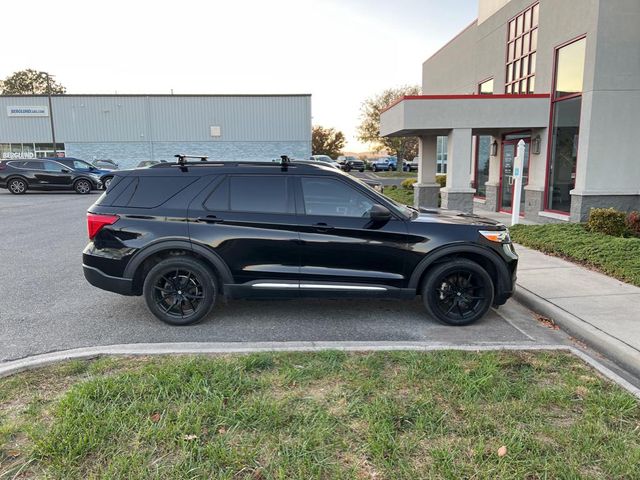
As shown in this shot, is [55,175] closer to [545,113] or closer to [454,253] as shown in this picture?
[545,113]

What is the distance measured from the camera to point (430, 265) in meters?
5.07

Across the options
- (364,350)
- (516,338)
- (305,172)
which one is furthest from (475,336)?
(305,172)

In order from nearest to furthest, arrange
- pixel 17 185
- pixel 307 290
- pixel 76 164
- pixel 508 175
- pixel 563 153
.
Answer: pixel 307 290 → pixel 563 153 → pixel 508 175 → pixel 17 185 → pixel 76 164

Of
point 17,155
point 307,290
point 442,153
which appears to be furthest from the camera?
point 17,155

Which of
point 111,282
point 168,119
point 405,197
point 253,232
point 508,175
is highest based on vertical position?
point 168,119

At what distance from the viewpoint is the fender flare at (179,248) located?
16.3 feet

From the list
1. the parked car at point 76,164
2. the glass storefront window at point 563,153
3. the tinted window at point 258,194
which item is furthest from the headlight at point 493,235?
the parked car at point 76,164

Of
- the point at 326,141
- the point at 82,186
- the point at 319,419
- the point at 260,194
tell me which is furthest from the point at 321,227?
the point at 326,141

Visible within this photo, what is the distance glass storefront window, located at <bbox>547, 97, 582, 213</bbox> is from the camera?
11148mm

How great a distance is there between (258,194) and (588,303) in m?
4.01

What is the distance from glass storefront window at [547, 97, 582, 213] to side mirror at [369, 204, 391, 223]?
26.8 feet

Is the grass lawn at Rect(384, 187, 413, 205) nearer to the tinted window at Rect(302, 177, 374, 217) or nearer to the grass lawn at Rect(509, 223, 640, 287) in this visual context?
the grass lawn at Rect(509, 223, 640, 287)

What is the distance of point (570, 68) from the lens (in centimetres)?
1122

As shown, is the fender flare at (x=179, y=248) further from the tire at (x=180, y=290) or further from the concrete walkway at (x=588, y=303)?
the concrete walkway at (x=588, y=303)
